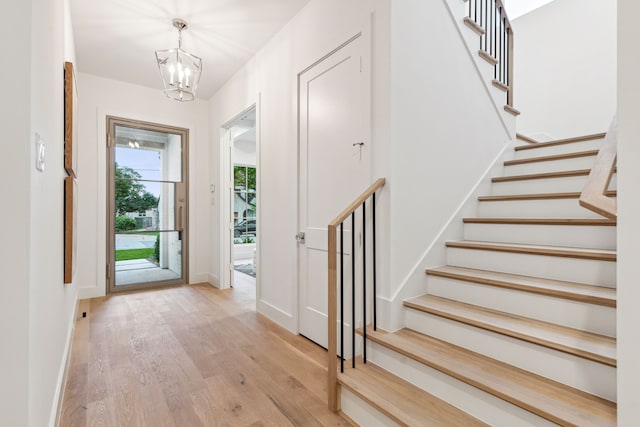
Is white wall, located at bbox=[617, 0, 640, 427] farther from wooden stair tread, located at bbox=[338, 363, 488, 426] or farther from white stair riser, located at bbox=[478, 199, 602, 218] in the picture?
white stair riser, located at bbox=[478, 199, 602, 218]

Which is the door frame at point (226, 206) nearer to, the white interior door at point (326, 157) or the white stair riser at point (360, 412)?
the white interior door at point (326, 157)

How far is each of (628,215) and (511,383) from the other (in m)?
0.83

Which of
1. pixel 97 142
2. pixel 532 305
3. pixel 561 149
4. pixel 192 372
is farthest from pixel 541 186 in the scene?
pixel 97 142

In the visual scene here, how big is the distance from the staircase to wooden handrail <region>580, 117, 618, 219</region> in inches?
21.9

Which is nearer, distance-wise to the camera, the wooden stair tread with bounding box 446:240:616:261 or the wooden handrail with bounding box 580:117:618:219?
the wooden handrail with bounding box 580:117:618:219

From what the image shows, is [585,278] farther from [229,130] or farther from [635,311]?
[229,130]

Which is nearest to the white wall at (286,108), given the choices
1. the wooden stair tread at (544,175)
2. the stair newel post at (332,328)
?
the stair newel post at (332,328)

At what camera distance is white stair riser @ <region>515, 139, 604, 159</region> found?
2.52 m

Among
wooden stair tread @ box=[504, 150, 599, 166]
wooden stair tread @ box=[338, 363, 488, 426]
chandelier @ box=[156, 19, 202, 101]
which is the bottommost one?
wooden stair tread @ box=[338, 363, 488, 426]

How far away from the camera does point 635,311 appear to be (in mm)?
978

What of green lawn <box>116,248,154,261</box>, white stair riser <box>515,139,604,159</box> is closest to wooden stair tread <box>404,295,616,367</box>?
white stair riser <box>515,139,604,159</box>

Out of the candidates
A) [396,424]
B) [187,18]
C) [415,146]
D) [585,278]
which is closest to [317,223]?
[415,146]

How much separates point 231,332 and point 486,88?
3131mm

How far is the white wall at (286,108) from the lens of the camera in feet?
6.57
